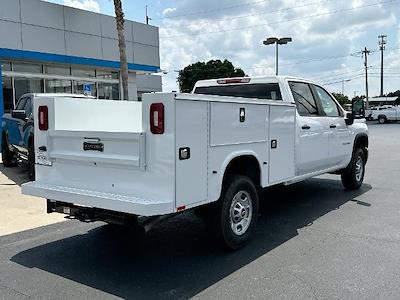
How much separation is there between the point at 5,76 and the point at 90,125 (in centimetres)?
1477

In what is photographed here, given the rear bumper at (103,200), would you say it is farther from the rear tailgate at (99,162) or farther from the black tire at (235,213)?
the black tire at (235,213)

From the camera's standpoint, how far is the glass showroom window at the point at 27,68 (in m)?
19.2

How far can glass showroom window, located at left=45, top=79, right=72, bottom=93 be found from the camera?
67.9 feet

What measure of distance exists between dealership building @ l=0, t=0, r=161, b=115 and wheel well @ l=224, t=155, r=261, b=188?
15.1m

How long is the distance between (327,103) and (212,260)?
4.06 m

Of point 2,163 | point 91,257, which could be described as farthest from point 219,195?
point 2,163

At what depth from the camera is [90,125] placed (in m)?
5.64

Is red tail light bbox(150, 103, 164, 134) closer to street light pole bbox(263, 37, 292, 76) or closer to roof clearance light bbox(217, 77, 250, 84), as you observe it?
roof clearance light bbox(217, 77, 250, 84)

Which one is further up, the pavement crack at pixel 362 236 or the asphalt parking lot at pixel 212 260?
the pavement crack at pixel 362 236

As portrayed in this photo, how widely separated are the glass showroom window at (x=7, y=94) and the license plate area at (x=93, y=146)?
50.0ft

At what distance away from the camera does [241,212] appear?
532 cm

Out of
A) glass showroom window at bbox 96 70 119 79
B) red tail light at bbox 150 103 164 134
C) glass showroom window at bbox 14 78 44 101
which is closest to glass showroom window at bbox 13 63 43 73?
glass showroom window at bbox 14 78 44 101

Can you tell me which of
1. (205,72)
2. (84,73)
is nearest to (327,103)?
→ (84,73)

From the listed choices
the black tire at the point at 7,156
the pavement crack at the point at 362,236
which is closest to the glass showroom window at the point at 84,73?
the black tire at the point at 7,156
